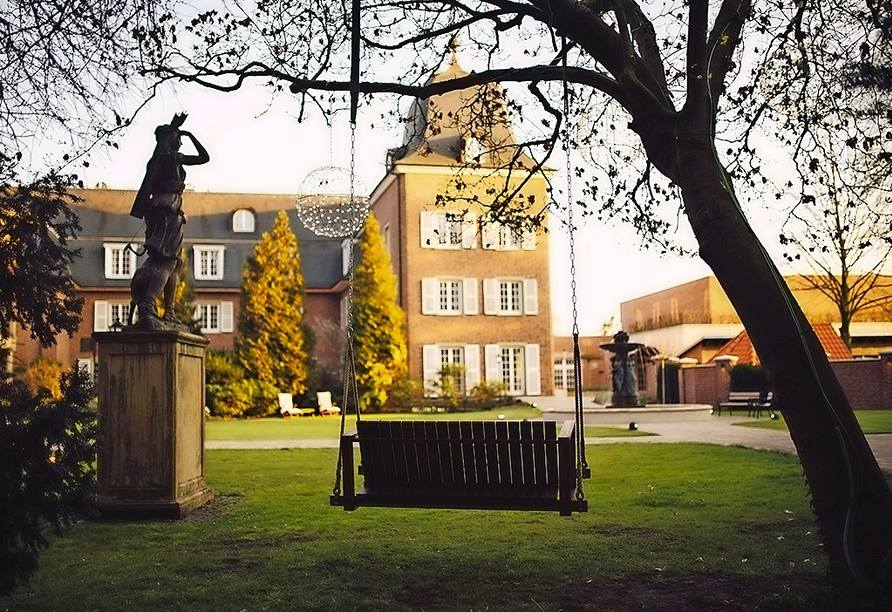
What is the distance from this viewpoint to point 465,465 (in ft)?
19.9

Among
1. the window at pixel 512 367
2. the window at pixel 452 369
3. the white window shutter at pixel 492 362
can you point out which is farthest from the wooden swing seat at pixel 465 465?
the window at pixel 512 367

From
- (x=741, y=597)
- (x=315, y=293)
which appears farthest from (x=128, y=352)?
(x=315, y=293)

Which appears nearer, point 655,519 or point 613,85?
point 613,85

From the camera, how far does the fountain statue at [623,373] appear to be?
24.0m

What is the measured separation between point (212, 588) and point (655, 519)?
153 inches

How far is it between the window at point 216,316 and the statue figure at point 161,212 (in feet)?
108

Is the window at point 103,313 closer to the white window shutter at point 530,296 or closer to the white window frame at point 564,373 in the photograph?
the white window shutter at point 530,296

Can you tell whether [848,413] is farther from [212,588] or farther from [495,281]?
[495,281]

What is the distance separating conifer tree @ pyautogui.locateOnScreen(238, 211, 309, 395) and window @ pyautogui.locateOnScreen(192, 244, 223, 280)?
7.97 meters

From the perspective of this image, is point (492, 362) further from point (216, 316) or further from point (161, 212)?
point (161, 212)

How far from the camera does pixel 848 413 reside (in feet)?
16.9

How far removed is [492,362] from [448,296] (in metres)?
3.00

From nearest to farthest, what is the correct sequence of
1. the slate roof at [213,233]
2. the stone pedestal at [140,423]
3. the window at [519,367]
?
1. the stone pedestal at [140,423]
2. the window at [519,367]
3. the slate roof at [213,233]

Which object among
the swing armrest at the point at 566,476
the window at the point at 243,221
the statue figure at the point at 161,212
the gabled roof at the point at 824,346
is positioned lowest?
the swing armrest at the point at 566,476
